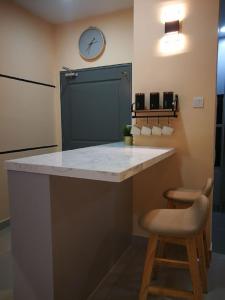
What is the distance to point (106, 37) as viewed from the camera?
3.07m

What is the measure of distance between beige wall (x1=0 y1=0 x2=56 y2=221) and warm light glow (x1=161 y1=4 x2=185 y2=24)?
171cm

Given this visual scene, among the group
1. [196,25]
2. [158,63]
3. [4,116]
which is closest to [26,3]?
[4,116]

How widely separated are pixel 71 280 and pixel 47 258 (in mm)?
277

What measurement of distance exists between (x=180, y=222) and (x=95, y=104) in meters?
2.18

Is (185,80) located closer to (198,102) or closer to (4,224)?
(198,102)

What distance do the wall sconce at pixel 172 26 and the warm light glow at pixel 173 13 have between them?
41mm

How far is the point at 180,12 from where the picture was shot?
2.09m

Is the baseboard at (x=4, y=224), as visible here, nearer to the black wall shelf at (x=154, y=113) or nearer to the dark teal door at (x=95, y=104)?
the dark teal door at (x=95, y=104)

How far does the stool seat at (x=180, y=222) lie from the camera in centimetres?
134

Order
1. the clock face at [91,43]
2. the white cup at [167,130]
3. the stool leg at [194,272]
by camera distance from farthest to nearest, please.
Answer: the clock face at [91,43]
the white cup at [167,130]
the stool leg at [194,272]

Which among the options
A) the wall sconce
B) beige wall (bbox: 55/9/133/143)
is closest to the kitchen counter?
the wall sconce

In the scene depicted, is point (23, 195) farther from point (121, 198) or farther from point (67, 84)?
point (67, 84)

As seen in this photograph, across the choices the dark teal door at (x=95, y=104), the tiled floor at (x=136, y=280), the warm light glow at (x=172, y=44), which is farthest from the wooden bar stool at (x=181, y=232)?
the dark teal door at (x=95, y=104)

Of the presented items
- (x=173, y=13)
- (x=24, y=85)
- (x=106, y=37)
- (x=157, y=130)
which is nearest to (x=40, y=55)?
(x=24, y=85)
